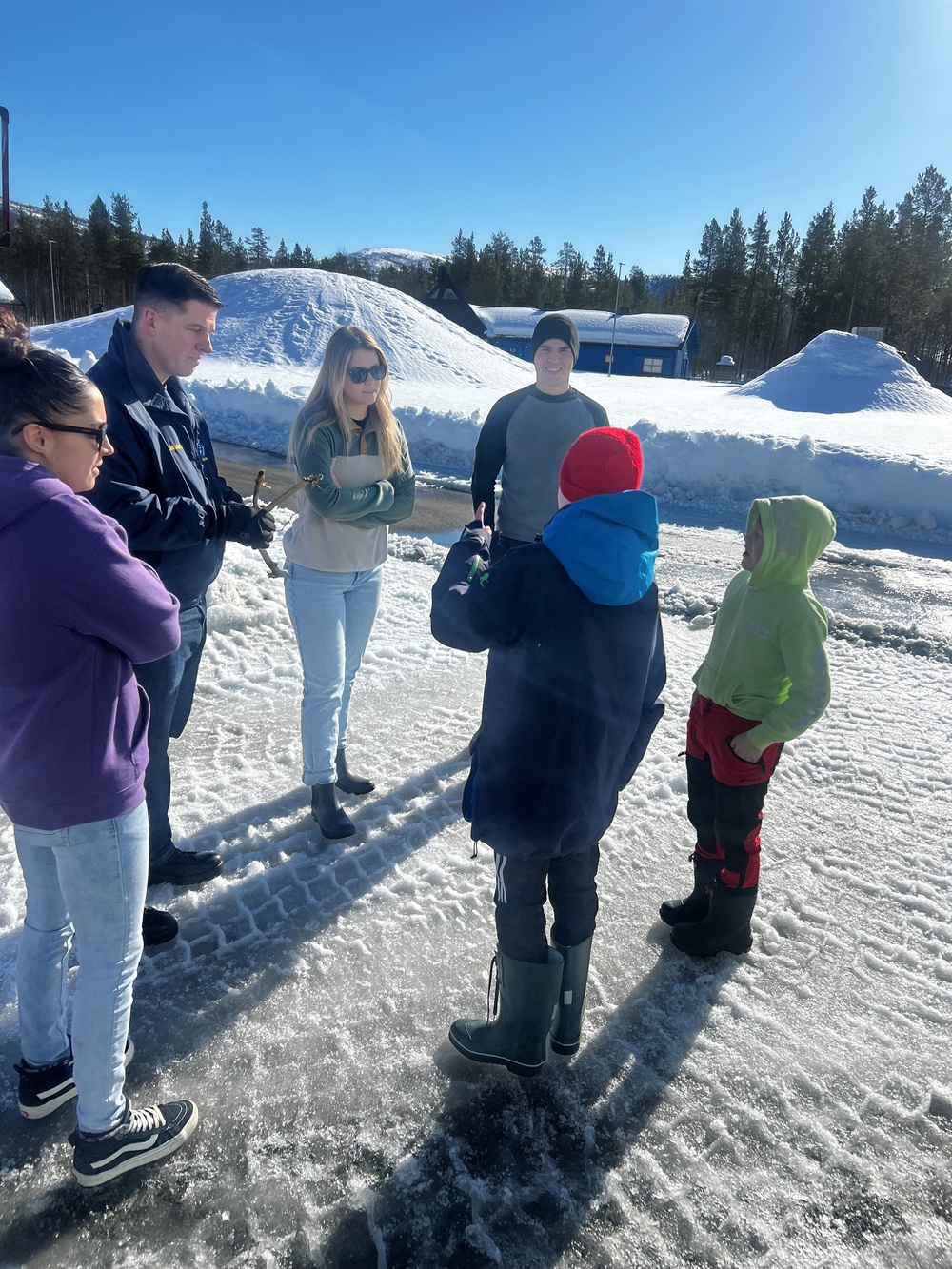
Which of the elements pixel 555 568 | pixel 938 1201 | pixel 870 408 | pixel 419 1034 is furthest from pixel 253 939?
pixel 870 408

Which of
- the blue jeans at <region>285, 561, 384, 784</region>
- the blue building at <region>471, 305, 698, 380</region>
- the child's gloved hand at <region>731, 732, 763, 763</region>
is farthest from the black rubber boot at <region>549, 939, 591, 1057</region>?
the blue building at <region>471, 305, 698, 380</region>

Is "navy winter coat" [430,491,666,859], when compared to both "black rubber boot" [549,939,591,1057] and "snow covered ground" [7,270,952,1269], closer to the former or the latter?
"black rubber boot" [549,939,591,1057]

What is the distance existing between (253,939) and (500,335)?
174 feet

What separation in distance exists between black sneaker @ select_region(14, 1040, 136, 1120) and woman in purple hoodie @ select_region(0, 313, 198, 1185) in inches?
9.7

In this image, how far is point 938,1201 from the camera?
1.87 m

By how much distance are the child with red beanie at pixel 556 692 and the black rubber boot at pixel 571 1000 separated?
1 centimetres

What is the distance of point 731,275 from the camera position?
6450cm

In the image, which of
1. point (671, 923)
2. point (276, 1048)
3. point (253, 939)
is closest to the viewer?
point (276, 1048)

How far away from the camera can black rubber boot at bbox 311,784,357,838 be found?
3184 millimetres

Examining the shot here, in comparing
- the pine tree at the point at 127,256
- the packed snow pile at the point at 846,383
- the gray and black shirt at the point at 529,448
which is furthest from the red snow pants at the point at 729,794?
the pine tree at the point at 127,256

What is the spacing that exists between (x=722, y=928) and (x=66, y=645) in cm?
228

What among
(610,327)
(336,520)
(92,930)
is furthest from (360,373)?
(610,327)

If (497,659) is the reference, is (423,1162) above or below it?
below

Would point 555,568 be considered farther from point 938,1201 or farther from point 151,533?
point 938,1201
